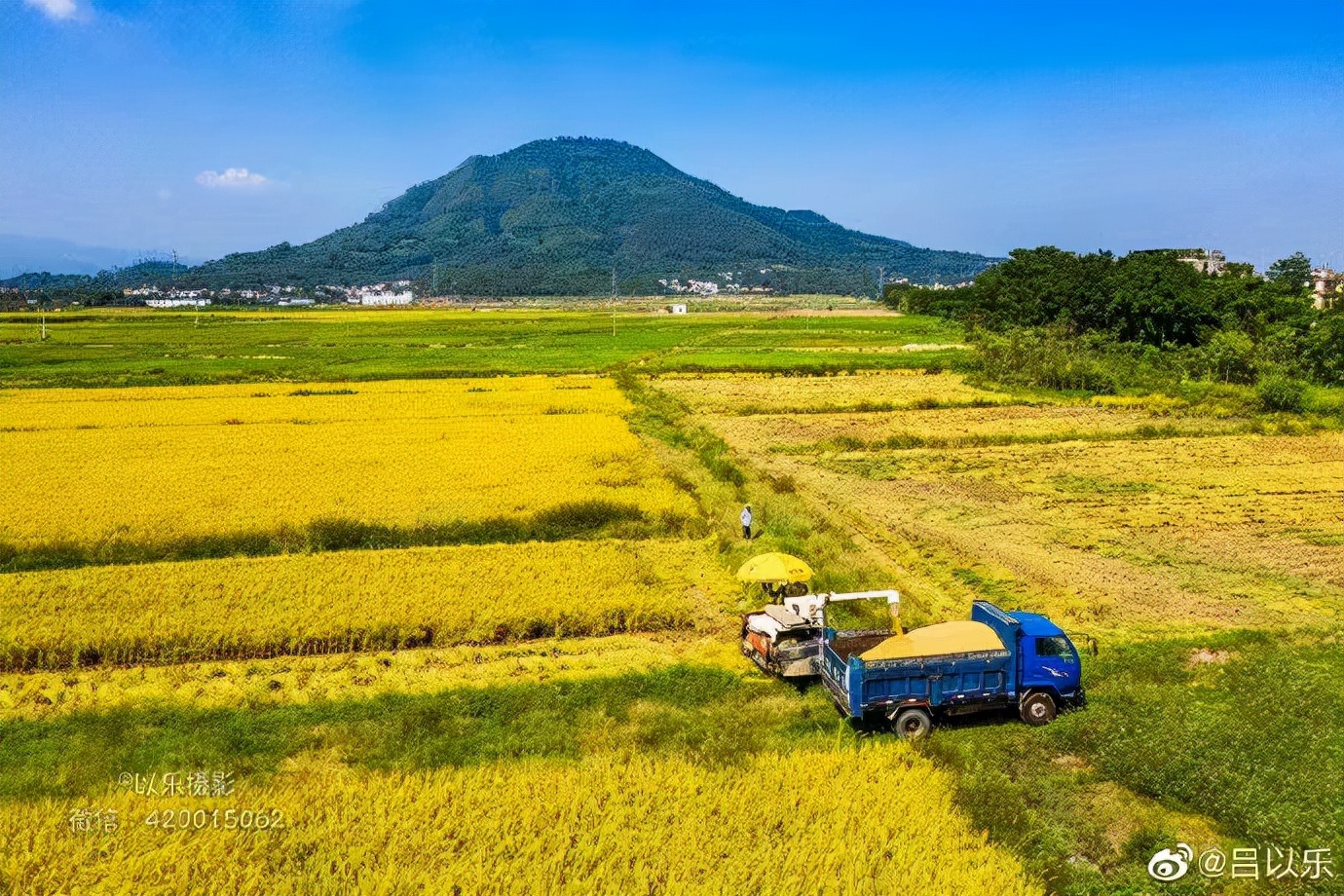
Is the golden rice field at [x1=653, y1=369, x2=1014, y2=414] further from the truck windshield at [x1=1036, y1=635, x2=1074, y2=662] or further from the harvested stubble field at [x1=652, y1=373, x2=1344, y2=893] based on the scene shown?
the truck windshield at [x1=1036, y1=635, x2=1074, y2=662]

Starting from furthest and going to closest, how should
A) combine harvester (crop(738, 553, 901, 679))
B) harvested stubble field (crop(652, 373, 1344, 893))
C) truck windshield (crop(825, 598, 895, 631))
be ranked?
truck windshield (crop(825, 598, 895, 631)) < combine harvester (crop(738, 553, 901, 679)) < harvested stubble field (crop(652, 373, 1344, 893))

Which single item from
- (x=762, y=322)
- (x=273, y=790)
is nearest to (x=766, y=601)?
(x=273, y=790)

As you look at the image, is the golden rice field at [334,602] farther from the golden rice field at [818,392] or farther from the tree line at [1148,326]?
the tree line at [1148,326]

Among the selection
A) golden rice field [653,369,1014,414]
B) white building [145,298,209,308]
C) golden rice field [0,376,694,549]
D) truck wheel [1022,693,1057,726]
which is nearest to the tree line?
golden rice field [653,369,1014,414]

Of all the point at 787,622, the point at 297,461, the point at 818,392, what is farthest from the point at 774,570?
the point at 818,392

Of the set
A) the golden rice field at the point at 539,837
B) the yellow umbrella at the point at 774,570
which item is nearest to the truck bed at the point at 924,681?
the golden rice field at the point at 539,837

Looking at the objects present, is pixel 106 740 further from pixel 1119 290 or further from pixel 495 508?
pixel 1119 290

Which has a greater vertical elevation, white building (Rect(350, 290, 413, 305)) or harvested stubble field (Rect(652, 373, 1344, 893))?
white building (Rect(350, 290, 413, 305))
